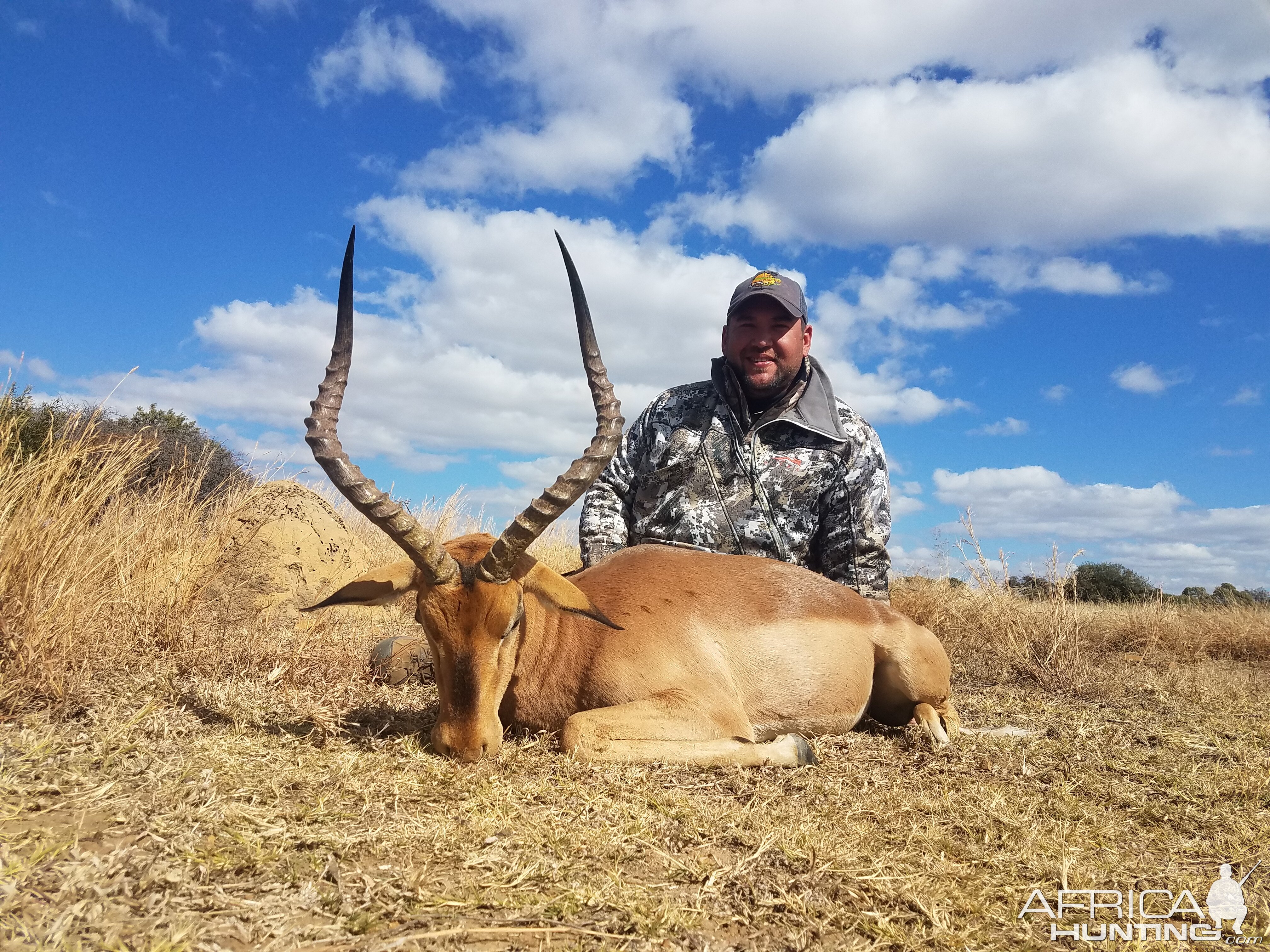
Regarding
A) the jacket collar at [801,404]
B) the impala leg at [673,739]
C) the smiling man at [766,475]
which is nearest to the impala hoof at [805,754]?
the impala leg at [673,739]

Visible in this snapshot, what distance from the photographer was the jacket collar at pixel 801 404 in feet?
23.6

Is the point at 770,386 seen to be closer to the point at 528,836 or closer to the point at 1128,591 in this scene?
the point at 528,836

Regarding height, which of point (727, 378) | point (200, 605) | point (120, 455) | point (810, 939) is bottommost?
point (810, 939)

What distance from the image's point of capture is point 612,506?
741cm

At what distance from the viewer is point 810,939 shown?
7.77ft

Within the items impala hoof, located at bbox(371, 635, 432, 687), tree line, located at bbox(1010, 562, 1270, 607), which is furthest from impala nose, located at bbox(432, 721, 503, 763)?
tree line, located at bbox(1010, 562, 1270, 607)

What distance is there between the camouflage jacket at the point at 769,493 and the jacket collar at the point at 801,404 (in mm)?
12

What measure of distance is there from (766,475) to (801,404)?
769mm

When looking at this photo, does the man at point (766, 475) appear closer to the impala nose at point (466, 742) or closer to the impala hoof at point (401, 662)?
the impala hoof at point (401, 662)

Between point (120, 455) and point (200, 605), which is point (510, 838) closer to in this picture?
point (200, 605)

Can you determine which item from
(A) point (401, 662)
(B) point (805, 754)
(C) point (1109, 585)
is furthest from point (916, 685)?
(C) point (1109, 585)

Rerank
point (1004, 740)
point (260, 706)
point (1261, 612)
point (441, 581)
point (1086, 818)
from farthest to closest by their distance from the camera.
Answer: point (1261, 612), point (1004, 740), point (260, 706), point (441, 581), point (1086, 818)

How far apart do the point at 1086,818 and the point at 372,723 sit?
360 cm

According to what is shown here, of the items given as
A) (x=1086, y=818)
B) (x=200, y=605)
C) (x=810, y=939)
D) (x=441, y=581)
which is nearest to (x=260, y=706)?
(x=441, y=581)
